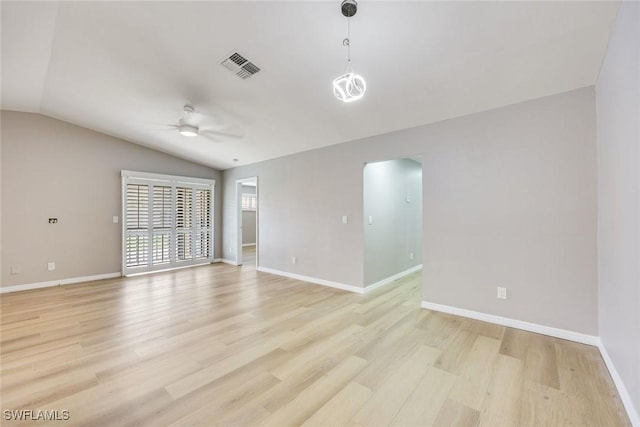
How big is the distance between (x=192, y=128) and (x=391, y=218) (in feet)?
12.0

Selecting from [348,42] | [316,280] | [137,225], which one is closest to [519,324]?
[316,280]

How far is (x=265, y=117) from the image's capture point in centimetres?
381

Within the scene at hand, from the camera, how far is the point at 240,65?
107 inches

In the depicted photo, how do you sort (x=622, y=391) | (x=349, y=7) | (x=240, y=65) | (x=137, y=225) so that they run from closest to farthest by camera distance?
(x=622, y=391)
(x=349, y=7)
(x=240, y=65)
(x=137, y=225)

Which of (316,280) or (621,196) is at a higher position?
(621,196)

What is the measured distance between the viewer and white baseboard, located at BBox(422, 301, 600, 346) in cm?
250

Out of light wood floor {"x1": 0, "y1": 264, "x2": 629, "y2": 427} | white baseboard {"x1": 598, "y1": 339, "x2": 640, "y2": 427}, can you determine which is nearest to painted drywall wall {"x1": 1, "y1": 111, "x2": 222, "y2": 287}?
light wood floor {"x1": 0, "y1": 264, "x2": 629, "y2": 427}

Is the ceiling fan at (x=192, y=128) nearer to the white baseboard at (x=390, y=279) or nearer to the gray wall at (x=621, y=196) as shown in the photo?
the white baseboard at (x=390, y=279)

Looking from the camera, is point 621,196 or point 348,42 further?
point 348,42

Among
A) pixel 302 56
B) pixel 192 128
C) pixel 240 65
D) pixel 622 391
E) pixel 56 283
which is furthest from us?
pixel 56 283

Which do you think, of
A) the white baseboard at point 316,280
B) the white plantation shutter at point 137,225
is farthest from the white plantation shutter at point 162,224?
the white baseboard at point 316,280

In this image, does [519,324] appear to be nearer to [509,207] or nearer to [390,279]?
[509,207]

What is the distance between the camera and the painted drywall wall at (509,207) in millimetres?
2523

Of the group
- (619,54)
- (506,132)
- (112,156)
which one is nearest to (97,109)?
(112,156)
